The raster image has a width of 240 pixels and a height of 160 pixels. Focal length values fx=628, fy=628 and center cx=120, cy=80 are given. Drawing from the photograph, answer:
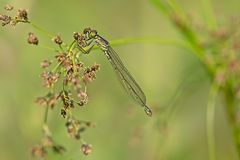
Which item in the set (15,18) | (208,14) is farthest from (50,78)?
(208,14)

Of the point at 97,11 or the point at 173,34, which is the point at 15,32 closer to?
the point at 97,11

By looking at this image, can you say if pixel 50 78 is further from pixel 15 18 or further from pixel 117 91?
pixel 117 91

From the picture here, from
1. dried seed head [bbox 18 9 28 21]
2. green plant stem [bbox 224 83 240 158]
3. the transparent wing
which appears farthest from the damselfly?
green plant stem [bbox 224 83 240 158]

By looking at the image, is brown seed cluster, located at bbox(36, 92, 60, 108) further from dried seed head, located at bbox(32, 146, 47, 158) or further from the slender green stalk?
the slender green stalk

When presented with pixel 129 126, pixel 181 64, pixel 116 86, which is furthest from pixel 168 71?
pixel 129 126

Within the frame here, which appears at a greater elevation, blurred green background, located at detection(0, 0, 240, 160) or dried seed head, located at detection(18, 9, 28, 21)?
blurred green background, located at detection(0, 0, 240, 160)

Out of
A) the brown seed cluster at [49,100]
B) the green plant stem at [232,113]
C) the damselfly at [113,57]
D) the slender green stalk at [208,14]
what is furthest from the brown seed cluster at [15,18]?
the green plant stem at [232,113]

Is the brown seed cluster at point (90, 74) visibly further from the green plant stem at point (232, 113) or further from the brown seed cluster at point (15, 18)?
the green plant stem at point (232, 113)
